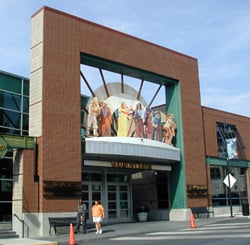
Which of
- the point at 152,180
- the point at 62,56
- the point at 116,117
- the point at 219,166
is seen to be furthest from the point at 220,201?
the point at 62,56

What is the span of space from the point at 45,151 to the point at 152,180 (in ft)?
44.2

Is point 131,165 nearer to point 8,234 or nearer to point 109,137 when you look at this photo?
point 109,137

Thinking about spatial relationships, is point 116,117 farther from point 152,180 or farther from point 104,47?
point 152,180

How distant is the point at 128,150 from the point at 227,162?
13.2 meters

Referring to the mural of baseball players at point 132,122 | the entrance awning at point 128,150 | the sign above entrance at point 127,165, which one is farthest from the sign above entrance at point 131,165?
the mural of baseball players at point 132,122

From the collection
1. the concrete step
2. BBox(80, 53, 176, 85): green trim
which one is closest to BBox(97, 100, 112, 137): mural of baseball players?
BBox(80, 53, 176, 85): green trim

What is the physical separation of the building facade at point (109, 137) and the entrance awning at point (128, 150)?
0.06 m

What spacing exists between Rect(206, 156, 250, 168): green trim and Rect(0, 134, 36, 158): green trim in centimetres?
1683

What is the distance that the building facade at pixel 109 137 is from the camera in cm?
2238

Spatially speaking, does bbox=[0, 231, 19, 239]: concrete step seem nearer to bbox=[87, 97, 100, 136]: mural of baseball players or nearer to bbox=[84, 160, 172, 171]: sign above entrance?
bbox=[84, 160, 172, 171]: sign above entrance

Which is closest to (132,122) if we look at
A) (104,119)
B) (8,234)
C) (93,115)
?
(104,119)

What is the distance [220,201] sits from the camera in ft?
116

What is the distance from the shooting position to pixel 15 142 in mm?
21422

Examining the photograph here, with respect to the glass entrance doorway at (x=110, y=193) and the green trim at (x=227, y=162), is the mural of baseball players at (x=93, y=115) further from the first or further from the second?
the green trim at (x=227, y=162)
